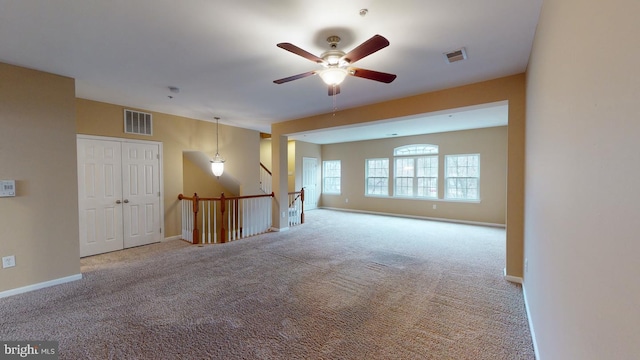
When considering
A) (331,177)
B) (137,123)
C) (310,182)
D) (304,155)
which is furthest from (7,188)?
(331,177)

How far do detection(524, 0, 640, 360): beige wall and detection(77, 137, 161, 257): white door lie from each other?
235 inches

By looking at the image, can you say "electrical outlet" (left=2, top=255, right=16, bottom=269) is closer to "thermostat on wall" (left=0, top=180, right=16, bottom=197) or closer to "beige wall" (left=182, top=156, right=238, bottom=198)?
"thermostat on wall" (left=0, top=180, right=16, bottom=197)

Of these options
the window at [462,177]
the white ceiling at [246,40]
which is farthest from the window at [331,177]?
the white ceiling at [246,40]

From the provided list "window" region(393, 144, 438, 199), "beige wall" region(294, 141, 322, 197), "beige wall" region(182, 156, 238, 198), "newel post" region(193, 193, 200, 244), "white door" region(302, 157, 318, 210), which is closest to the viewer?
"newel post" region(193, 193, 200, 244)

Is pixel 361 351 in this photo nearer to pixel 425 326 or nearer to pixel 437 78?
pixel 425 326

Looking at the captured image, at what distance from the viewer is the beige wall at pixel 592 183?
0.68m

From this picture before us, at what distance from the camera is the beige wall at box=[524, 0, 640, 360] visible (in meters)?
0.68

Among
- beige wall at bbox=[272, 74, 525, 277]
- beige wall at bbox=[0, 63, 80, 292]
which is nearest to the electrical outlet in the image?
beige wall at bbox=[0, 63, 80, 292]

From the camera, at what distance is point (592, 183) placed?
3.17 ft

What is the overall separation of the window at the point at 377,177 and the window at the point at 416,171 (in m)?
0.35

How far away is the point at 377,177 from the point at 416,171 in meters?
1.34

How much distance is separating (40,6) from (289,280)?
3443 mm

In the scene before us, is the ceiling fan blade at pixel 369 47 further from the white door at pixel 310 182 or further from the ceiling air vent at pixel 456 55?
the white door at pixel 310 182

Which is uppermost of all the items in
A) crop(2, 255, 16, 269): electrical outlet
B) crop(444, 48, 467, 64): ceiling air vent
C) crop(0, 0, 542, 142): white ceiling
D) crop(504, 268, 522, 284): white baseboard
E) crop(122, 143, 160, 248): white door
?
crop(0, 0, 542, 142): white ceiling
